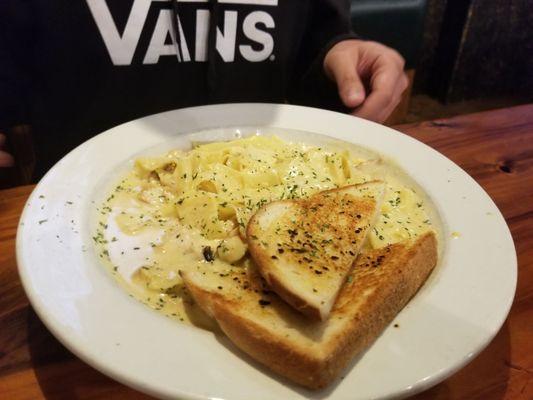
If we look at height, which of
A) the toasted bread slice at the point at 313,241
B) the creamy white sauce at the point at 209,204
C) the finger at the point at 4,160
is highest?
the toasted bread slice at the point at 313,241

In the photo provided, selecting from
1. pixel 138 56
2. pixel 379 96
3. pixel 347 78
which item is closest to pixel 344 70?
pixel 347 78

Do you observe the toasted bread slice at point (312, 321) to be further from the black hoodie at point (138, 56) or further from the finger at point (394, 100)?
the black hoodie at point (138, 56)

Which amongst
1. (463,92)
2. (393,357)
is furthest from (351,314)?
(463,92)

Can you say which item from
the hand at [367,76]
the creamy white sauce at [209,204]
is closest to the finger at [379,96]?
the hand at [367,76]

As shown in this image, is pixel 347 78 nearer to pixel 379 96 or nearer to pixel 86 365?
pixel 379 96

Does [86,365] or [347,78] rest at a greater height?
[347,78]

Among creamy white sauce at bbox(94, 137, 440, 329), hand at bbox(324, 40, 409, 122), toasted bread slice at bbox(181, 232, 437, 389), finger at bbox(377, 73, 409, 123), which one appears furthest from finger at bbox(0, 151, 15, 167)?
finger at bbox(377, 73, 409, 123)

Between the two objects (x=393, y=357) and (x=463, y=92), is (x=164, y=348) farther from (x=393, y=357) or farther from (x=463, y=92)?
(x=463, y=92)

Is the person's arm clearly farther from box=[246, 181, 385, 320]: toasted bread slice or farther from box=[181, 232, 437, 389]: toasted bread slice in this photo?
box=[181, 232, 437, 389]: toasted bread slice
